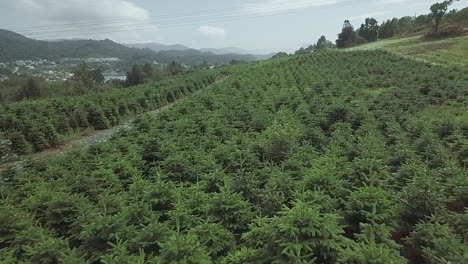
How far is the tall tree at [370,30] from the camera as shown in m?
89.8

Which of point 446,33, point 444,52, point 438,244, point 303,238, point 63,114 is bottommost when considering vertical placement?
point 438,244

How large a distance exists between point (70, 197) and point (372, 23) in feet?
343

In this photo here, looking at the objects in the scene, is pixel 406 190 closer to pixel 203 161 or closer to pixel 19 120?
pixel 203 161

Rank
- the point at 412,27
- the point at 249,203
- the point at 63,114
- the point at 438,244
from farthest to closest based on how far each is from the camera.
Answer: the point at 412,27, the point at 63,114, the point at 249,203, the point at 438,244

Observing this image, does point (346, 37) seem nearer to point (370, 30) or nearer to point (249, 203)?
point (370, 30)

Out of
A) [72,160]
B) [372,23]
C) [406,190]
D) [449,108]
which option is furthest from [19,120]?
[372,23]

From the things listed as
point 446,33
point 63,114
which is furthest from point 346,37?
point 63,114

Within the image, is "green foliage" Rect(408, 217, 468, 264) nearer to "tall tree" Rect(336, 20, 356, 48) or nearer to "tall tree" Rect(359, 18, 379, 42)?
"tall tree" Rect(336, 20, 356, 48)

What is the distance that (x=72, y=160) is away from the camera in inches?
378

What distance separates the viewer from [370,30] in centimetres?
9031

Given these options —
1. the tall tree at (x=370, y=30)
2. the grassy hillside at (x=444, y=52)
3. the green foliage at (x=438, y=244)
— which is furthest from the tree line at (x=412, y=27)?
the green foliage at (x=438, y=244)

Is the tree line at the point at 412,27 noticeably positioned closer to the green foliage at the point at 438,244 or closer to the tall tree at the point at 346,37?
the tall tree at the point at 346,37

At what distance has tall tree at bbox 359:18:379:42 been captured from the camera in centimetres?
8975

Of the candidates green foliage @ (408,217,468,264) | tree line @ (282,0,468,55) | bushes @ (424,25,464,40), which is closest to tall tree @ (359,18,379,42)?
tree line @ (282,0,468,55)
